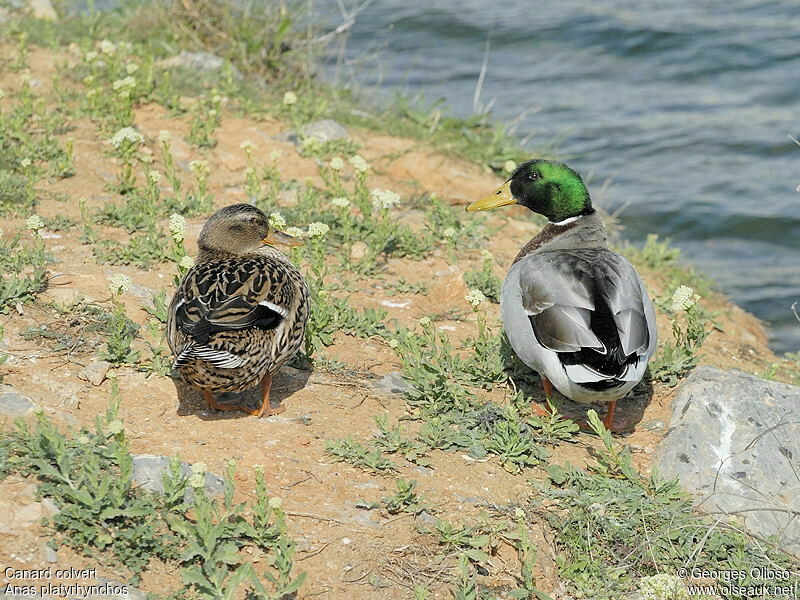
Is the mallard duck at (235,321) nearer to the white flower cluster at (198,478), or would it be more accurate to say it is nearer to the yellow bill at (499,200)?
the white flower cluster at (198,478)

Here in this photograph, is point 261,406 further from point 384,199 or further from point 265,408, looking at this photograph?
point 384,199

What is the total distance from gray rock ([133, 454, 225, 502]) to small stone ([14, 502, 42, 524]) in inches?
15.8

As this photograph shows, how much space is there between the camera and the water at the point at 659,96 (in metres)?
10.4

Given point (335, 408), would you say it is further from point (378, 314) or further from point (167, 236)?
point (167, 236)

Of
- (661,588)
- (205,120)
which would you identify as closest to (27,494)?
(661,588)

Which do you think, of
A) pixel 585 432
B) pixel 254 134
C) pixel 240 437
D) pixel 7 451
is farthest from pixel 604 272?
Result: pixel 254 134

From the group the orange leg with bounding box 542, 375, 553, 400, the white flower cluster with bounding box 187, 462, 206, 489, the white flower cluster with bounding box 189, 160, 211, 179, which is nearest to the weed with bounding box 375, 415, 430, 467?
the orange leg with bounding box 542, 375, 553, 400

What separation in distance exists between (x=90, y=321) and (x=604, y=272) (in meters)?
2.63

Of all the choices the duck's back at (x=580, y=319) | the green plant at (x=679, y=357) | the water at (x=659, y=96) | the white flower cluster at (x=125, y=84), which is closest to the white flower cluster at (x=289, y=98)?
the white flower cluster at (x=125, y=84)

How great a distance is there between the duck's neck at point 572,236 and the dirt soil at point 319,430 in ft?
2.03

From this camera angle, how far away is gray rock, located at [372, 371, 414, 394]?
5.11 meters

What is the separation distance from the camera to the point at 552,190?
5879 mm

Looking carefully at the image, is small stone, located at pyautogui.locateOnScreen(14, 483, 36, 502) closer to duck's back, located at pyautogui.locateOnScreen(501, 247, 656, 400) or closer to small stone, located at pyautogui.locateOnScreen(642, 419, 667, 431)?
duck's back, located at pyautogui.locateOnScreen(501, 247, 656, 400)

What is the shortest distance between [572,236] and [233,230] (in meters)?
1.95
